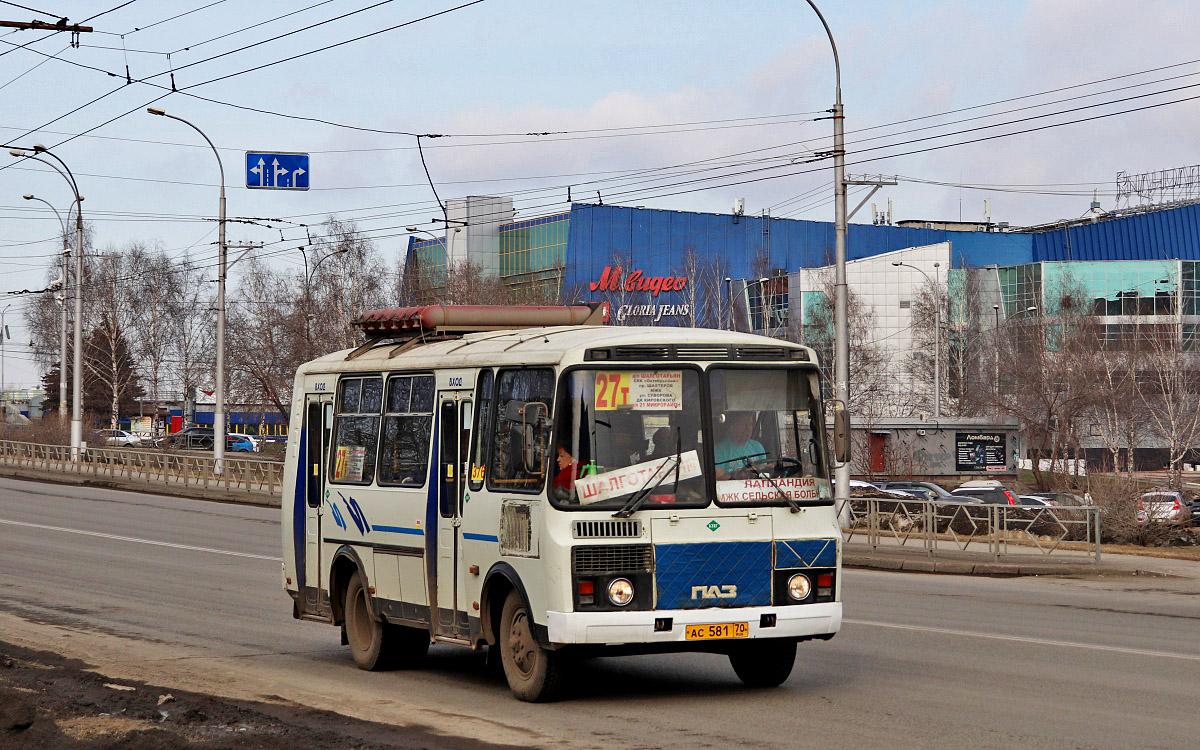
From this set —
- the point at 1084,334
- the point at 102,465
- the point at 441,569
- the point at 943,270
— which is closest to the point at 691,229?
the point at 943,270

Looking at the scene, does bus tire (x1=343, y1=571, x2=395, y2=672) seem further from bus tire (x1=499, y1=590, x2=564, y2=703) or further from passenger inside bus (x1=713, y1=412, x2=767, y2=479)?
passenger inside bus (x1=713, y1=412, x2=767, y2=479)

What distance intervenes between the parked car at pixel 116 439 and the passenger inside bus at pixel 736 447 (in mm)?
63036

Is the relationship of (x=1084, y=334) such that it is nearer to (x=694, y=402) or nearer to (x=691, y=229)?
(x=691, y=229)

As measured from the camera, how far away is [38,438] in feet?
204

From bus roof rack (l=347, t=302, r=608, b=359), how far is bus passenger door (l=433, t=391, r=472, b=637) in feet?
3.91

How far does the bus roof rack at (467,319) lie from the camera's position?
11906mm

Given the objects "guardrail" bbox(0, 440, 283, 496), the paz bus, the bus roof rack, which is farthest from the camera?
"guardrail" bbox(0, 440, 283, 496)

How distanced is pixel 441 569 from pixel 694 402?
2430mm

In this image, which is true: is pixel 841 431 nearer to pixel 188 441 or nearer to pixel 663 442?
pixel 663 442

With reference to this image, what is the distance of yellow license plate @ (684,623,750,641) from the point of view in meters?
9.30

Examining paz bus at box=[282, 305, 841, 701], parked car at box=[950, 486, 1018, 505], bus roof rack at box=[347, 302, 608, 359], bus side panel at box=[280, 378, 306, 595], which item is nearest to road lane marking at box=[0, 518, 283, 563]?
bus side panel at box=[280, 378, 306, 595]

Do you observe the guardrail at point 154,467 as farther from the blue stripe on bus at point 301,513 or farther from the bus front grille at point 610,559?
the bus front grille at point 610,559

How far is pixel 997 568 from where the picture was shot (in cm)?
2239

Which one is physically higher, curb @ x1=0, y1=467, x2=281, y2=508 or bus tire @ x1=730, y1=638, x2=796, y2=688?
curb @ x1=0, y1=467, x2=281, y2=508
